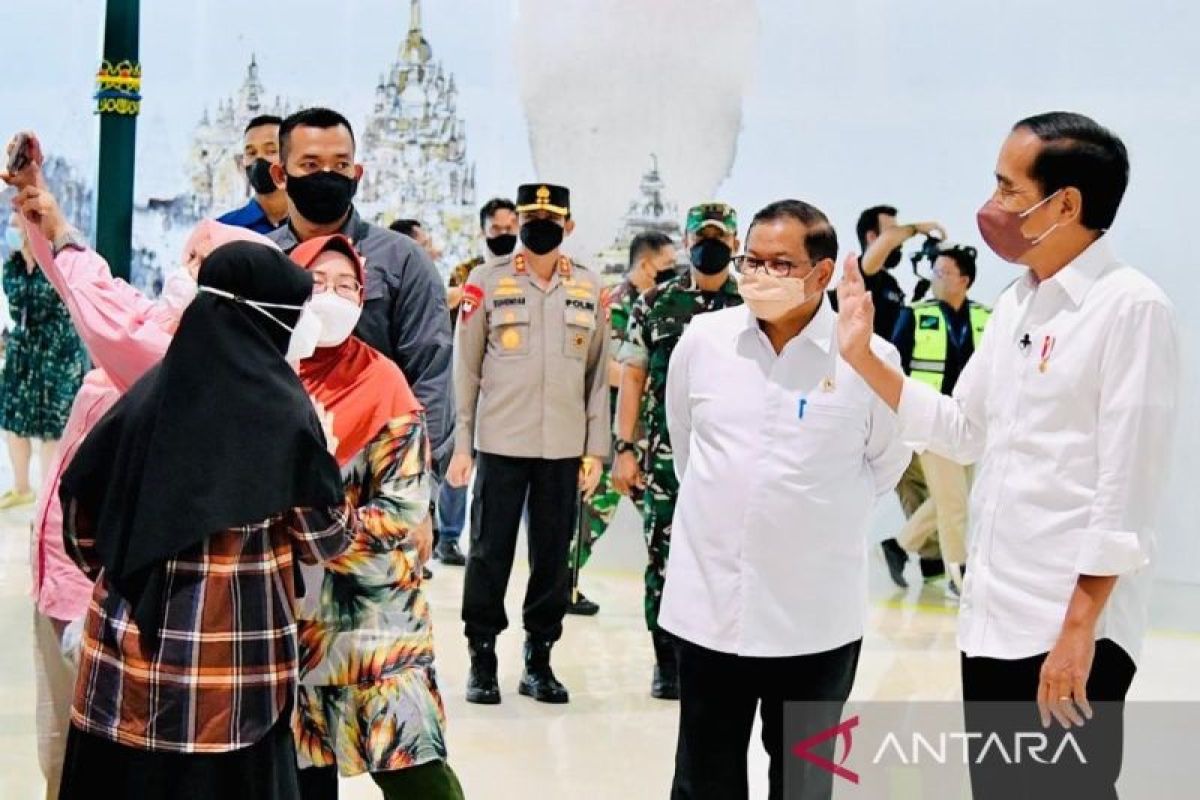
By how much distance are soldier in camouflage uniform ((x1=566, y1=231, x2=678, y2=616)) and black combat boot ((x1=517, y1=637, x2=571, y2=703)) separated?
49 cm

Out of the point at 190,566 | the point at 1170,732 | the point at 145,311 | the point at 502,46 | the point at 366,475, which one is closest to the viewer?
the point at 190,566

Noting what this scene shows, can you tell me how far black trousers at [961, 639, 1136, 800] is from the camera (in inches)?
91.8

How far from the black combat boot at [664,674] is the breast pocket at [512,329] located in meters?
1.03

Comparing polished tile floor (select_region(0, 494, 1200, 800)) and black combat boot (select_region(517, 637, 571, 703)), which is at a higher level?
black combat boot (select_region(517, 637, 571, 703))

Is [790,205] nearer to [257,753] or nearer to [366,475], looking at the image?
[366,475]

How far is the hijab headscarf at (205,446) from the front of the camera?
216cm

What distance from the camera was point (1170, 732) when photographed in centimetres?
466

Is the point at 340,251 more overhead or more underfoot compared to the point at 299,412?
more overhead

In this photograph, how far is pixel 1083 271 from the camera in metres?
2.33

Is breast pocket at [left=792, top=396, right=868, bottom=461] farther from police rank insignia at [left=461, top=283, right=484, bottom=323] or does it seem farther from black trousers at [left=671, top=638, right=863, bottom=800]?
police rank insignia at [left=461, top=283, right=484, bottom=323]

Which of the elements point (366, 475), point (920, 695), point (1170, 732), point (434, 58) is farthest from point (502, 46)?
point (366, 475)

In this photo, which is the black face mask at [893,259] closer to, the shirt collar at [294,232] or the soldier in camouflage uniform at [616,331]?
the soldier in camouflage uniform at [616,331]

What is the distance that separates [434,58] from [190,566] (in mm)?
5853

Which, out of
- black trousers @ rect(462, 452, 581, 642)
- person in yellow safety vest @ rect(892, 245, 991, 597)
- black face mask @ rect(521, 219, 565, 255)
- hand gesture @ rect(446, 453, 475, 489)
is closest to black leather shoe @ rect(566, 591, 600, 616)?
black trousers @ rect(462, 452, 581, 642)
